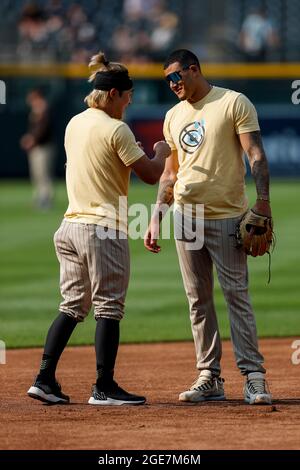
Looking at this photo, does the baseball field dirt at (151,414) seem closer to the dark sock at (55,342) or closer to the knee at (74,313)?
the dark sock at (55,342)

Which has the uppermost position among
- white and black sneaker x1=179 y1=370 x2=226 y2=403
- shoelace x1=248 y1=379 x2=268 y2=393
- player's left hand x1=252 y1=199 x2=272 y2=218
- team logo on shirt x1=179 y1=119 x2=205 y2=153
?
team logo on shirt x1=179 y1=119 x2=205 y2=153

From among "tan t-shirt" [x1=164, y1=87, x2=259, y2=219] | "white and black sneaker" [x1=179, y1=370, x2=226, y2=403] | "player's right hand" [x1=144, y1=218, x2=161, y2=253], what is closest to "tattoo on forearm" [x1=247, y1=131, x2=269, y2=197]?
"tan t-shirt" [x1=164, y1=87, x2=259, y2=219]

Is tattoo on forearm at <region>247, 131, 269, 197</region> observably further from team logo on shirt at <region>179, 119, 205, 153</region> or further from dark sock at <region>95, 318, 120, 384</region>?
dark sock at <region>95, 318, 120, 384</region>

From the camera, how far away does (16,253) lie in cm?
1587

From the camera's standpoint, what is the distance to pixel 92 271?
6.44 meters

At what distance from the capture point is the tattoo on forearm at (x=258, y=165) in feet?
21.0

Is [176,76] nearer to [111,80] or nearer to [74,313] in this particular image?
[111,80]

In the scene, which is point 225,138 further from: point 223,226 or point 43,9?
point 43,9

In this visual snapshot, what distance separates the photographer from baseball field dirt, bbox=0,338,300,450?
5500 mm

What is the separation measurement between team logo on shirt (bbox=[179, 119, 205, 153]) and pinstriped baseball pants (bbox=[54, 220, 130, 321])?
692mm

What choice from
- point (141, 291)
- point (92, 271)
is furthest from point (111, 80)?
point (141, 291)

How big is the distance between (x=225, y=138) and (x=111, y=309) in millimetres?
1219

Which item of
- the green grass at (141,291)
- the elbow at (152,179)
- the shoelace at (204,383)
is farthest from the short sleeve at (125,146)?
the green grass at (141,291)

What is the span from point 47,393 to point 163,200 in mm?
1400
